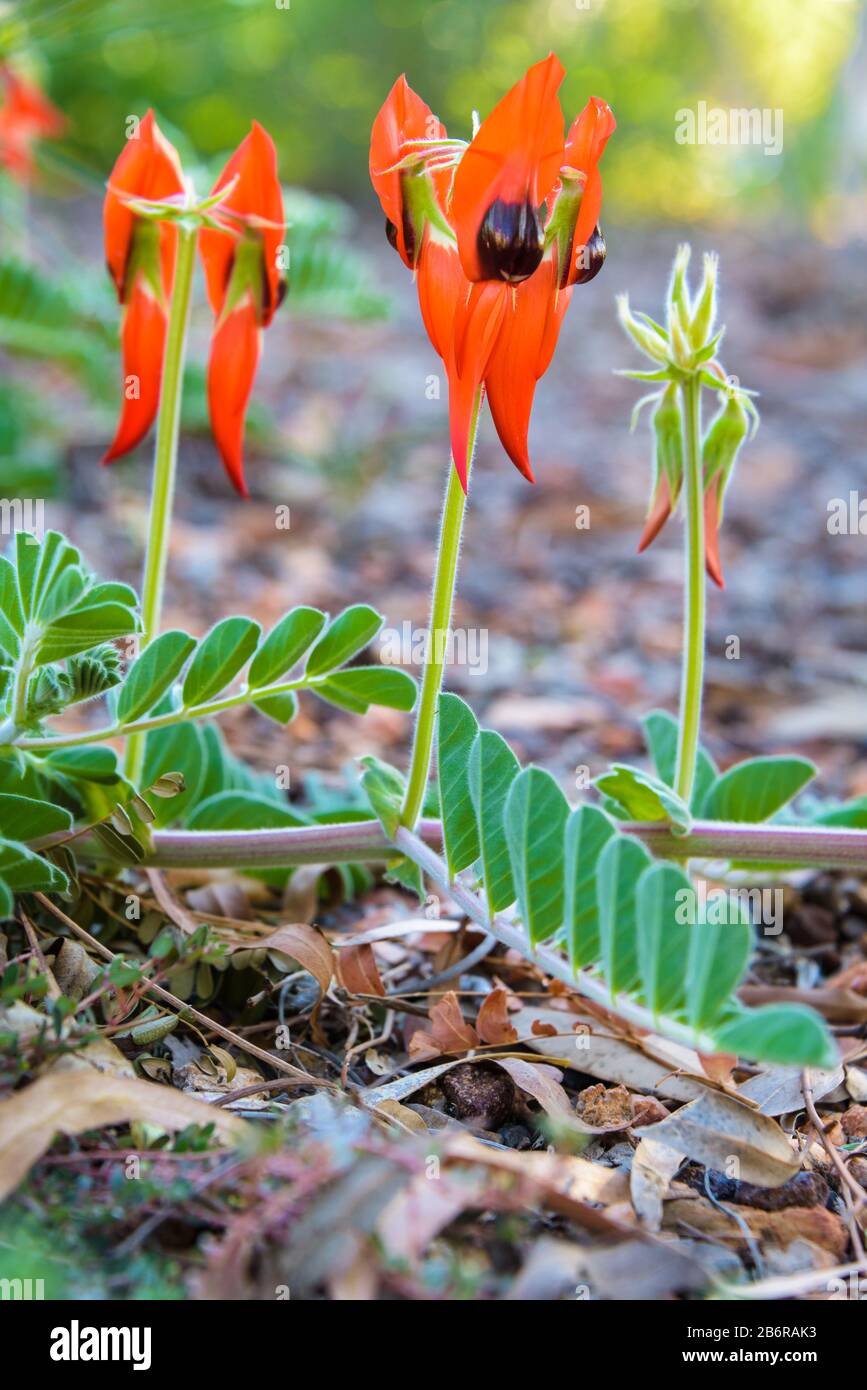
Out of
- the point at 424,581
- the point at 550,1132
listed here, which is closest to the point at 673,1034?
the point at 550,1132

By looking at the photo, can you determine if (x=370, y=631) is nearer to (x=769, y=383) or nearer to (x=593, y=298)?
(x=769, y=383)

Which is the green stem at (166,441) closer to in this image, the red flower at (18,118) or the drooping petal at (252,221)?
→ the drooping petal at (252,221)

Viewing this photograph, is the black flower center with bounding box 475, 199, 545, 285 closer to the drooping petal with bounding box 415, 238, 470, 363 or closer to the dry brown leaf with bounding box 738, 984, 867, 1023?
the drooping petal with bounding box 415, 238, 470, 363

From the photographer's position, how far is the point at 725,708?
7.08ft

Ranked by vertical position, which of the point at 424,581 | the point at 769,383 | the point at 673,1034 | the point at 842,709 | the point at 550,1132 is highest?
the point at 769,383

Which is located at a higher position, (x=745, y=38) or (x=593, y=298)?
(x=745, y=38)

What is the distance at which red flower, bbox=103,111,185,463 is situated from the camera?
1.07 m

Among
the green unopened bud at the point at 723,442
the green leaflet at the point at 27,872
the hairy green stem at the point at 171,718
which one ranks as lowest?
the green leaflet at the point at 27,872

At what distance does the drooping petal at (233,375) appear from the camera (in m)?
1.10

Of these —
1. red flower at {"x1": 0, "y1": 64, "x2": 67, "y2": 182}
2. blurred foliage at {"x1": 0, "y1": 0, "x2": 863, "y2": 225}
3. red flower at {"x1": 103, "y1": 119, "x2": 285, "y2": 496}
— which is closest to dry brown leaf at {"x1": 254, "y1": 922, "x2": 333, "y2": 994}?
red flower at {"x1": 103, "y1": 119, "x2": 285, "y2": 496}

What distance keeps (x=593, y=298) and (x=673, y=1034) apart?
14.1 ft

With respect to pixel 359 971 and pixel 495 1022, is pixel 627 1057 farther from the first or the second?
pixel 359 971

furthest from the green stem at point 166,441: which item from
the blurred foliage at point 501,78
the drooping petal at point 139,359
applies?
the blurred foliage at point 501,78

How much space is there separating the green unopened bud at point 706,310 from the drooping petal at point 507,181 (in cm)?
26
